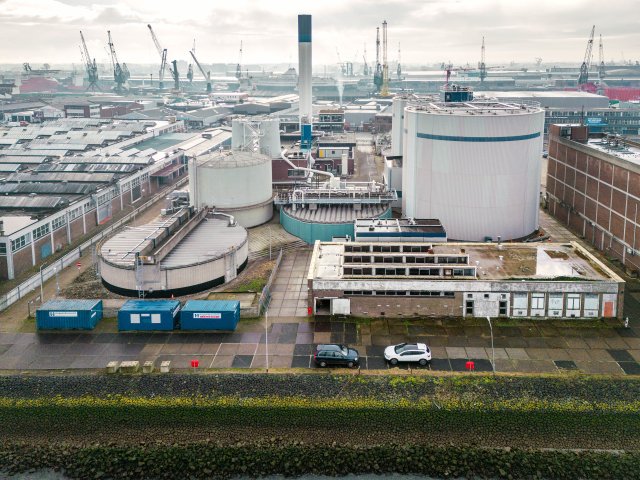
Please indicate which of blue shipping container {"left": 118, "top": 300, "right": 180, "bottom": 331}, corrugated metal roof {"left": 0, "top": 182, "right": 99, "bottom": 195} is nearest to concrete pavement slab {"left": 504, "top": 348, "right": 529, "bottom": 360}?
blue shipping container {"left": 118, "top": 300, "right": 180, "bottom": 331}

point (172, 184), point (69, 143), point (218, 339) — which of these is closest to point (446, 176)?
point (218, 339)

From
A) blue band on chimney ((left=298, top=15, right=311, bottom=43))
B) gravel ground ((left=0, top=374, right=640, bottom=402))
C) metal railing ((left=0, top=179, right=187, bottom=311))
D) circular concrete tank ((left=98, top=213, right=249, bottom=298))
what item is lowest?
gravel ground ((left=0, top=374, right=640, bottom=402))

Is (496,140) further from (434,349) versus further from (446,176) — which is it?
(434,349)

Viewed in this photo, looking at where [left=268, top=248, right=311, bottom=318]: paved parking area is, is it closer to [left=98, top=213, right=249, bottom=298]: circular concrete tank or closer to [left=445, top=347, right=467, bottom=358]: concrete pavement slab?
[left=98, top=213, right=249, bottom=298]: circular concrete tank

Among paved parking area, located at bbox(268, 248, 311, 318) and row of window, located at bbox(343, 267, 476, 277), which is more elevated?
row of window, located at bbox(343, 267, 476, 277)

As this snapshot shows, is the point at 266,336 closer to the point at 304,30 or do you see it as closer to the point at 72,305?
the point at 72,305

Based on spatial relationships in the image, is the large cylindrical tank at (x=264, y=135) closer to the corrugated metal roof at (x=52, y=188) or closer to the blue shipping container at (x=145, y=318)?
the corrugated metal roof at (x=52, y=188)
